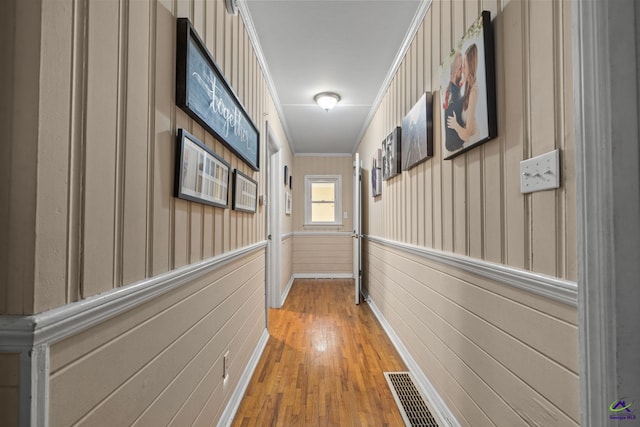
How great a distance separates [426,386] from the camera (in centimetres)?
186

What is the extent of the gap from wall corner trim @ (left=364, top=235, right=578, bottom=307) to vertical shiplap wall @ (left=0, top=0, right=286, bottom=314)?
1.18 m

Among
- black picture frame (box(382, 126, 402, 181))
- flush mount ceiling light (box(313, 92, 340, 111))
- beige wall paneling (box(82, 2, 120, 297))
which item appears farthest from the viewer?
flush mount ceiling light (box(313, 92, 340, 111))

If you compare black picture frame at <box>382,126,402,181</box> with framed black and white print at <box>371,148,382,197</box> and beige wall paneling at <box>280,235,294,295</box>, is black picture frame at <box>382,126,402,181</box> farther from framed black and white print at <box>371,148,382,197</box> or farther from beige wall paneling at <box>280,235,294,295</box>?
beige wall paneling at <box>280,235,294,295</box>

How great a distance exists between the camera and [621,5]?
0.77 meters

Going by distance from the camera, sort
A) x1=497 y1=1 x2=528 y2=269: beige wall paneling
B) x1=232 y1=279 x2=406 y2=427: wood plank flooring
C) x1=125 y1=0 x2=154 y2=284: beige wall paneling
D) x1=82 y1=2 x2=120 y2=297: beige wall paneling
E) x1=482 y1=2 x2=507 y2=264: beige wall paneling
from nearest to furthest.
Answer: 1. x1=82 y1=2 x2=120 y2=297: beige wall paneling
2. x1=125 y1=0 x2=154 y2=284: beige wall paneling
3. x1=497 y1=1 x2=528 y2=269: beige wall paneling
4. x1=482 y1=2 x2=507 y2=264: beige wall paneling
5. x1=232 y1=279 x2=406 y2=427: wood plank flooring

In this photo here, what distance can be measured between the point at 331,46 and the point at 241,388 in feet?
A: 8.26

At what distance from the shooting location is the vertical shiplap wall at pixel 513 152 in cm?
88

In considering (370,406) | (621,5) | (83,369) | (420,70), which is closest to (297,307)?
(370,406)

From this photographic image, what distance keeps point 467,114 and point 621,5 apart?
60cm

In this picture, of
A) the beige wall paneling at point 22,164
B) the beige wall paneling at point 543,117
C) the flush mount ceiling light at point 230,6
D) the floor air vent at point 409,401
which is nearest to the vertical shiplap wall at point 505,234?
the beige wall paneling at point 543,117

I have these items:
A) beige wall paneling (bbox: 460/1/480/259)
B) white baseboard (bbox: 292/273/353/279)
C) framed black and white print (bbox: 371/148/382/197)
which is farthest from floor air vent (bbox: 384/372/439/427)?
white baseboard (bbox: 292/273/353/279)

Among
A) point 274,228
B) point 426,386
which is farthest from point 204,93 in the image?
point 274,228

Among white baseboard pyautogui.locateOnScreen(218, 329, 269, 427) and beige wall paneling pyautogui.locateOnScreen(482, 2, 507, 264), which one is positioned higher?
beige wall paneling pyautogui.locateOnScreen(482, 2, 507, 264)

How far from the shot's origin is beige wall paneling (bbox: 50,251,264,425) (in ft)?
2.00
